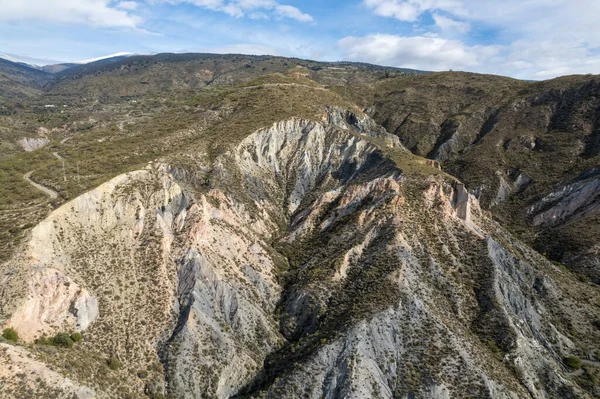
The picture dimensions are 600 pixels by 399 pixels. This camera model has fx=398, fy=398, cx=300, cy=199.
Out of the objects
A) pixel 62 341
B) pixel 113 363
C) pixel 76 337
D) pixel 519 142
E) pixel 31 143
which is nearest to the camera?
pixel 62 341

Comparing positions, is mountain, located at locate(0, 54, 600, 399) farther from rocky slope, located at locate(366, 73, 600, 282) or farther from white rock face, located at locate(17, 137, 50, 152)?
white rock face, located at locate(17, 137, 50, 152)

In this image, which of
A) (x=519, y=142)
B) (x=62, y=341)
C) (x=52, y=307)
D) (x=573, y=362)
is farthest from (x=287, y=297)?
(x=519, y=142)

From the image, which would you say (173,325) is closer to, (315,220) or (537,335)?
(315,220)

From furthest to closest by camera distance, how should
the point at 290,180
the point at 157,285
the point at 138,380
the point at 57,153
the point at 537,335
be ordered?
the point at 290,180 < the point at 57,153 < the point at 537,335 < the point at 157,285 < the point at 138,380


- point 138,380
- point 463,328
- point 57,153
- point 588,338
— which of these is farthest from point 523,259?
point 57,153

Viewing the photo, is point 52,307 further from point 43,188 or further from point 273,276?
point 273,276

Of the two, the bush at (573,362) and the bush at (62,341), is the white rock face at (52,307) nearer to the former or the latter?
the bush at (62,341)

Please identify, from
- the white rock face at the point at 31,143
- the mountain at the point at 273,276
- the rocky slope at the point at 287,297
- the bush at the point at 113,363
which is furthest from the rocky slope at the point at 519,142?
the white rock face at the point at 31,143
